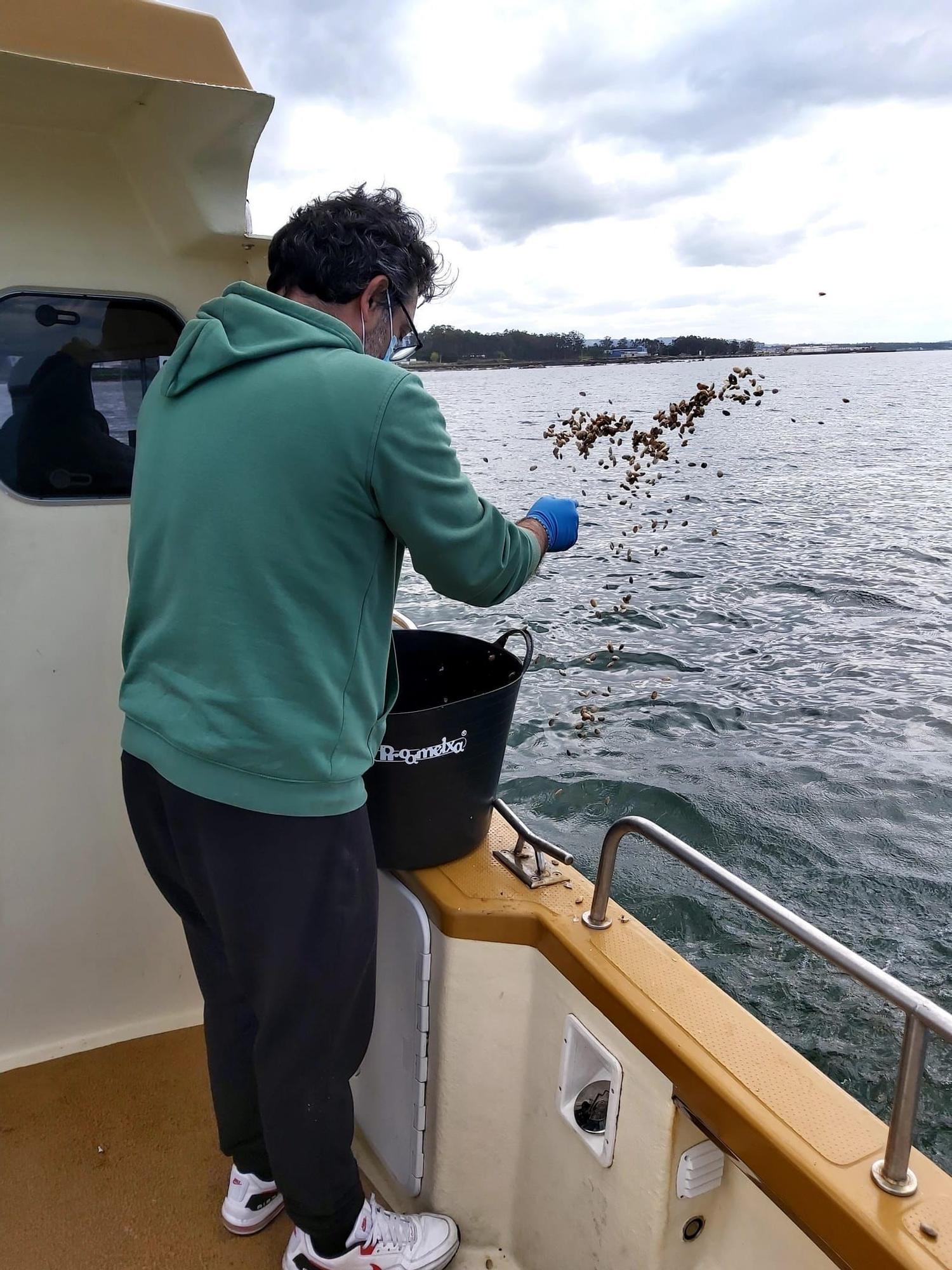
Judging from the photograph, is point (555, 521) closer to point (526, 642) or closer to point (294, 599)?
point (526, 642)

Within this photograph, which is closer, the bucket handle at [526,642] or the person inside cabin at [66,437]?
the bucket handle at [526,642]

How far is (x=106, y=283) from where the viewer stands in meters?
2.56

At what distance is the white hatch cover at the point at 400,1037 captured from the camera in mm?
2246

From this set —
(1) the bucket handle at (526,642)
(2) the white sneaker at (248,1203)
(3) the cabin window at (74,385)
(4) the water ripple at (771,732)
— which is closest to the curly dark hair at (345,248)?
(4) the water ripple at (771,732)

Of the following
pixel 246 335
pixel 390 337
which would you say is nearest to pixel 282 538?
pixel 246 335

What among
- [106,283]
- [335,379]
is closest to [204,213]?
[106,283]

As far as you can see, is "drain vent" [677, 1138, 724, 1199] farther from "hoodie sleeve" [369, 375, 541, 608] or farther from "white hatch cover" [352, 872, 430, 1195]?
"hoodie sleeve" [369, 375, 541, 608]

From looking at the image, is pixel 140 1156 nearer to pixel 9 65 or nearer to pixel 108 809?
pixel 108 809

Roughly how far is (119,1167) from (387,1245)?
A: 2.97 ft

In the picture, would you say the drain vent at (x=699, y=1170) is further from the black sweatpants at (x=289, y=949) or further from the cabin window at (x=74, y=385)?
the cabin window at (x=74, y=385)

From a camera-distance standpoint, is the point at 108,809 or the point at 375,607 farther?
the point at 108,809

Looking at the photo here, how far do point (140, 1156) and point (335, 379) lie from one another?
89.0 inches

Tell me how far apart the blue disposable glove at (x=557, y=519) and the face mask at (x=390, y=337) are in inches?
17.8

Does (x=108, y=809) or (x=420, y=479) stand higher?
(x=420, y=479)
